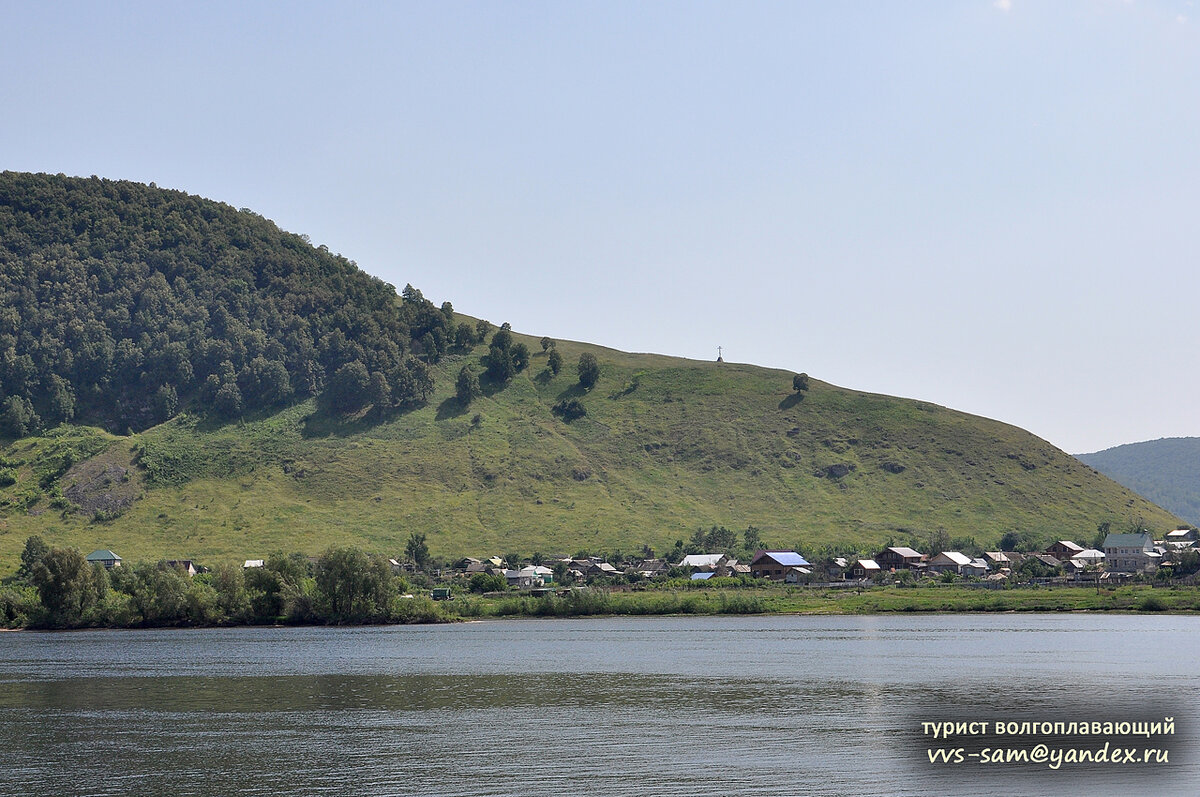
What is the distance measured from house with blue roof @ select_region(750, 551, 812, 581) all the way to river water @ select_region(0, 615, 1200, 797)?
6865 cm

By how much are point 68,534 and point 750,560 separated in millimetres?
110832

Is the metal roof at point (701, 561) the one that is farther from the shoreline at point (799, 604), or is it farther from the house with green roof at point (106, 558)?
the house with green roof at point (106, 558)

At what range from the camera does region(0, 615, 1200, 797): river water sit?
40.7 m

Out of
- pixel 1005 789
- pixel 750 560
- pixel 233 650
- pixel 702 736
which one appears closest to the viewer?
pixel 1005 789

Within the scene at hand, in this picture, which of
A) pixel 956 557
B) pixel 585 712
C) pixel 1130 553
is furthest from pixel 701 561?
pixel 585 712

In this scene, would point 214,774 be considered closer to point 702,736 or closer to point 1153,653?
point 702,736

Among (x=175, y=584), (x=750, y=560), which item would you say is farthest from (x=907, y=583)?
(x=175, y=584)

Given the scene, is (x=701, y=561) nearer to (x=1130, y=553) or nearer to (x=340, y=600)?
(x=340, y=600)

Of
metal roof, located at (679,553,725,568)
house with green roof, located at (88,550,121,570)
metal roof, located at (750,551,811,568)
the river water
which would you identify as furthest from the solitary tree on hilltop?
the river water

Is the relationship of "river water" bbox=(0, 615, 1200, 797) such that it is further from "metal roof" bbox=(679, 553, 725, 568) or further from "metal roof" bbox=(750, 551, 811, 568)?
"metal roof" bbox=(679, 553, 725, 568)

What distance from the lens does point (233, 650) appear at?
10238cm

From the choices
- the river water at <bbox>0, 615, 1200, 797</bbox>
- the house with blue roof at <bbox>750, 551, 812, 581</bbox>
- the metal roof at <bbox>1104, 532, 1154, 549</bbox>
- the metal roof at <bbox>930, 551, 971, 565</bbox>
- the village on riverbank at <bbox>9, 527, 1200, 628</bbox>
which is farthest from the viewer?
the metal roof at <bbox>1104, 532, 1154, 549</bbox>

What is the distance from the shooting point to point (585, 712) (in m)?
58.5

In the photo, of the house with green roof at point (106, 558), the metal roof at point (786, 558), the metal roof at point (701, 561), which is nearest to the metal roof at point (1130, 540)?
the metal roof at point (786, 558)
